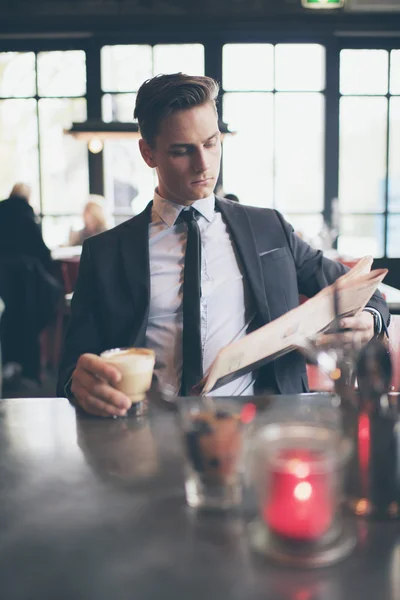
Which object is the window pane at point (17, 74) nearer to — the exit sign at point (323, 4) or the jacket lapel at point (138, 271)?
the exit sign at point (323, 4)

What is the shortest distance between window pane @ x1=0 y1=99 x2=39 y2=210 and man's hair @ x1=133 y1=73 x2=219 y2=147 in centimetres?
532

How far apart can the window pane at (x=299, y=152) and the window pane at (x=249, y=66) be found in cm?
24

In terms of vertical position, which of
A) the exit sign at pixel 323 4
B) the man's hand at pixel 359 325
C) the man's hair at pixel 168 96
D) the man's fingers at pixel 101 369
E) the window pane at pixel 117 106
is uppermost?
the exit sign at pixel 323 4

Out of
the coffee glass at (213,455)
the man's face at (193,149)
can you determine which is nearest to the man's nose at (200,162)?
the man's face at (193,149)

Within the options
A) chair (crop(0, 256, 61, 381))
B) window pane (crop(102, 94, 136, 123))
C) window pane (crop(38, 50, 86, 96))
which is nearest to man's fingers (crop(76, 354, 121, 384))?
chair (crop(0, 256, 61, 381))

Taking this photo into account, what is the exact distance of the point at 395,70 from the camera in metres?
6.80

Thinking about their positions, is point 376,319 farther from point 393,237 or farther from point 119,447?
point 393,237

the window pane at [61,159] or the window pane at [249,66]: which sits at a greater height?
the window pane at [249,66]

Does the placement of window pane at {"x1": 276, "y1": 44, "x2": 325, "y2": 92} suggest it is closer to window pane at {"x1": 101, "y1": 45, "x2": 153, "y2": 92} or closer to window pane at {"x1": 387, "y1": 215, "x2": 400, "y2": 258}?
window pane at {"x1": 101, "y1": 45, "x2": 153, "y2": 92}

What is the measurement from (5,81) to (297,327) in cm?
640

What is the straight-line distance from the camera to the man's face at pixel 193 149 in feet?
5.38

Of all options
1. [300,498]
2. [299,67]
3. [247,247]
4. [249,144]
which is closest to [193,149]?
[247,247]

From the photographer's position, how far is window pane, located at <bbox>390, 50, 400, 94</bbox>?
267 inches

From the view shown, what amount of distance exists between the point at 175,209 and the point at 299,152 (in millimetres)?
5400
